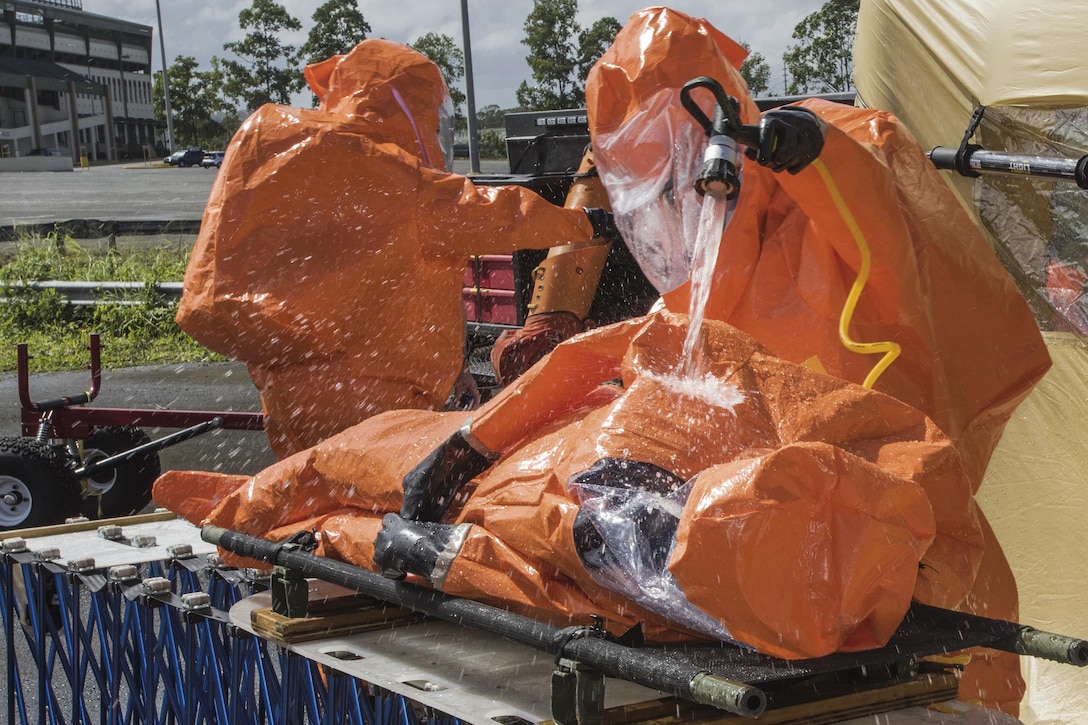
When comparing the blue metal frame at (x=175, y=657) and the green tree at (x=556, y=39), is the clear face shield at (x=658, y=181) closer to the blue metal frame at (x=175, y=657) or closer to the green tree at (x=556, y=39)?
the blue metal frame at (x=175, y=657)

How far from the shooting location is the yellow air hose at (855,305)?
7.77 feet

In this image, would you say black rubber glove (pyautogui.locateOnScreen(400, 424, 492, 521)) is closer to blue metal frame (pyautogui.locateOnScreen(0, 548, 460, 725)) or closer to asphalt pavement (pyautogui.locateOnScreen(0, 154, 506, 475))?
blue metal frame (pyautogui.locateOnScreen(0, 548, 460, 725))

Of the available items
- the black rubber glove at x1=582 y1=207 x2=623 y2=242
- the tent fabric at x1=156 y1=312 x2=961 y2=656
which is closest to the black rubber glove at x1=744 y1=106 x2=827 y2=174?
the tent fabric at x1=156 y1=312 x2=961 y2=656

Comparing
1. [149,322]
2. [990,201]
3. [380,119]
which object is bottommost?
[149,322]

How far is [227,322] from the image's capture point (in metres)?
3.52

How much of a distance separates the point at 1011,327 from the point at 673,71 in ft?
3.03

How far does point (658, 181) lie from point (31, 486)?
3484mm

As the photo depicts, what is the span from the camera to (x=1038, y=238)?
3.68 m

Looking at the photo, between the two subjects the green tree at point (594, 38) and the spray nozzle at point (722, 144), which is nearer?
the spray nozzle at point (722, 144)

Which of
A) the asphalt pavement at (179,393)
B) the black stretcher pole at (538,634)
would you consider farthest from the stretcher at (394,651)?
the asphalt pavement at (179,393)

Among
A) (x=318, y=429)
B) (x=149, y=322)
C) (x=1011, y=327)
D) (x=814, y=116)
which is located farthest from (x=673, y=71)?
(x=149, y=322)

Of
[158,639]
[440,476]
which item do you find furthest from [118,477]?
[440,476]

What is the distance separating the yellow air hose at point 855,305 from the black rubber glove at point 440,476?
765 millimetres

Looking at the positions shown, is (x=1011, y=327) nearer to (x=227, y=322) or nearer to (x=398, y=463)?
(x=398, y=463)
